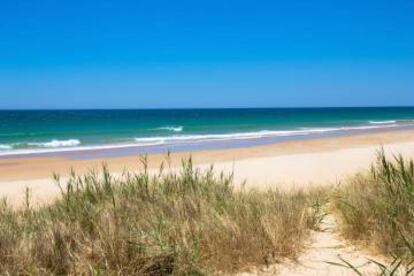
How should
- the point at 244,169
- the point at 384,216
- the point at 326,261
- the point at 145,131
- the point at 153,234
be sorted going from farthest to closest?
the point at 145,131
the point at 244,169
the point at 384,216
the point at 326,261
the point at 153,234

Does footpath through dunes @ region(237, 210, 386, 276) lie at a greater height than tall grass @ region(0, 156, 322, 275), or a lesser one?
lesser

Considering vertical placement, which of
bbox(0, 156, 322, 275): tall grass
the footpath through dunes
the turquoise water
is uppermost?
bbox(0, 156, 322, 275): tall grass


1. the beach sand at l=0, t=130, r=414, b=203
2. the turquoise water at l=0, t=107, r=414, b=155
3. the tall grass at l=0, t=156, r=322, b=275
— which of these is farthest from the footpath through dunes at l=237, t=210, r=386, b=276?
the turquoise water at l=0, t=107, r=414, b=155

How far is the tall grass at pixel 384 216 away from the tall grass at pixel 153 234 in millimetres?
412

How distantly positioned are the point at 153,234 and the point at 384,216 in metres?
2.05

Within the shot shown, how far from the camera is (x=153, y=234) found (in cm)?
311

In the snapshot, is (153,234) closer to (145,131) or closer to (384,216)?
(384,216)

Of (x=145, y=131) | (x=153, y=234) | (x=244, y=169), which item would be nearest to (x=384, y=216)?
(x=153, y=234)

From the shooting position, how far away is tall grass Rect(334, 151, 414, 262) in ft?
10.8

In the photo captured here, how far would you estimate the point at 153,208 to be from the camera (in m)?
3.99

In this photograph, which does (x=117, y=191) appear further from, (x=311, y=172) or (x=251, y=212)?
(x=311, y=172)

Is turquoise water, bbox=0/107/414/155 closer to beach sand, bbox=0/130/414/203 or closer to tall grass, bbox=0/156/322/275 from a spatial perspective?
beach sand, bbox=0/130/414/203

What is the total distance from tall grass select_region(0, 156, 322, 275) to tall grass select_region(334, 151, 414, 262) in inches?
16.2

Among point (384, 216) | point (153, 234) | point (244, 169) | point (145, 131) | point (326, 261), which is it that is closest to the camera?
point (153, 234)
